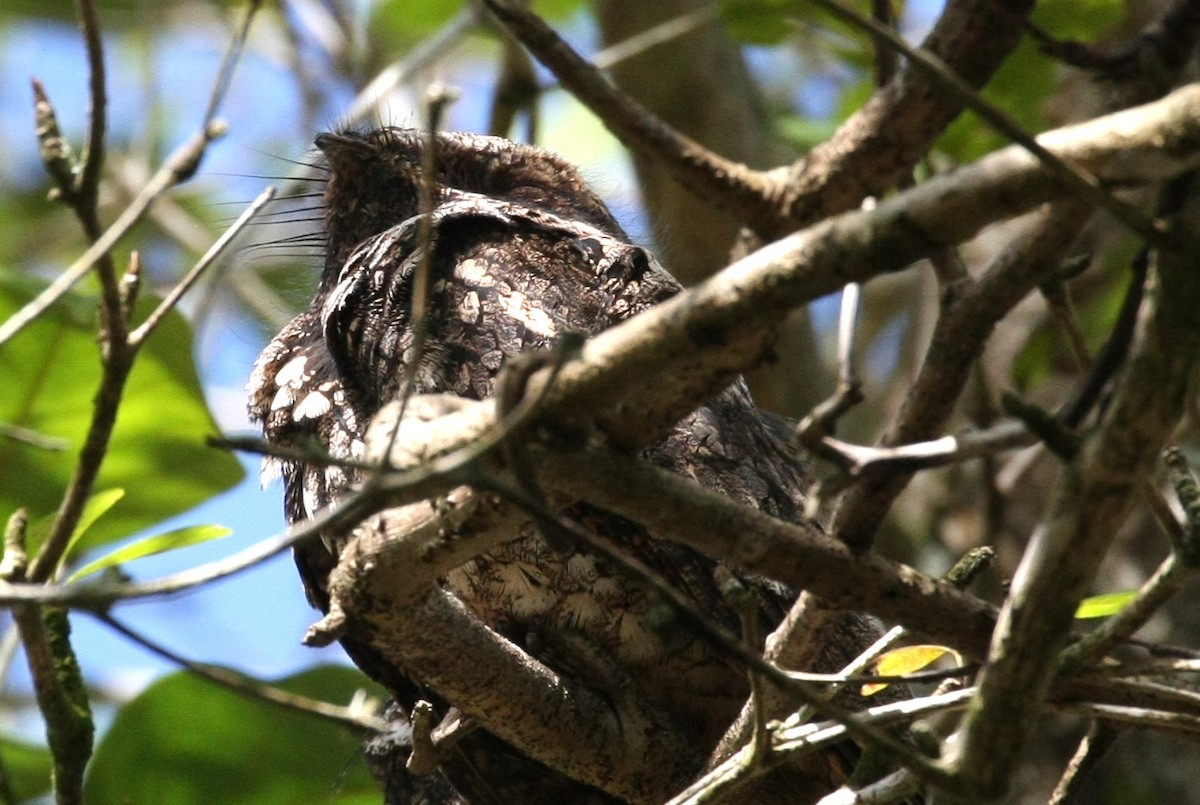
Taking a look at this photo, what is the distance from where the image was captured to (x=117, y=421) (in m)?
2.69

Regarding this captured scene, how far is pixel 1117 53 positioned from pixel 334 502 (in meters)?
1.76

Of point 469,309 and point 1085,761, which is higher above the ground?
point 469,309

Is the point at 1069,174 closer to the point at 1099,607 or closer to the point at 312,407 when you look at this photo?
the point at 1099,607

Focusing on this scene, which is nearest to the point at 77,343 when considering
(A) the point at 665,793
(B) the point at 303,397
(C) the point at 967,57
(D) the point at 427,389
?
(B) the point at 303,397

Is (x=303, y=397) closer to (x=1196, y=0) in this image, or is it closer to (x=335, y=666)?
(x=335, y=666)

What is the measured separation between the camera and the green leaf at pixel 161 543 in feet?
7.06

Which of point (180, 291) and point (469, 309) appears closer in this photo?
point (180, 291)

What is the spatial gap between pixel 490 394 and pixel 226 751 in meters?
0.97

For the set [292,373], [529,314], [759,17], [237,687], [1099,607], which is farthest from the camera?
[759,17]

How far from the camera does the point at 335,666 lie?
3.03m

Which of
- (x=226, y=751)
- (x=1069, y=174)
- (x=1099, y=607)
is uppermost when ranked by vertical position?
(x=1069, y=174)

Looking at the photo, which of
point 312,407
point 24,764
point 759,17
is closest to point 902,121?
point 312,407

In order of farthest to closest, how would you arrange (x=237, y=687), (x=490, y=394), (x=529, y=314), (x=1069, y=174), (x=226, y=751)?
(x=226, y=751) → (x=529, y=314) → (x=490, y=394) → (x=237, y=687) → (x=1069, y=174)

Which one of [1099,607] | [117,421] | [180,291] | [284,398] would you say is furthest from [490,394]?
[1099,607]
